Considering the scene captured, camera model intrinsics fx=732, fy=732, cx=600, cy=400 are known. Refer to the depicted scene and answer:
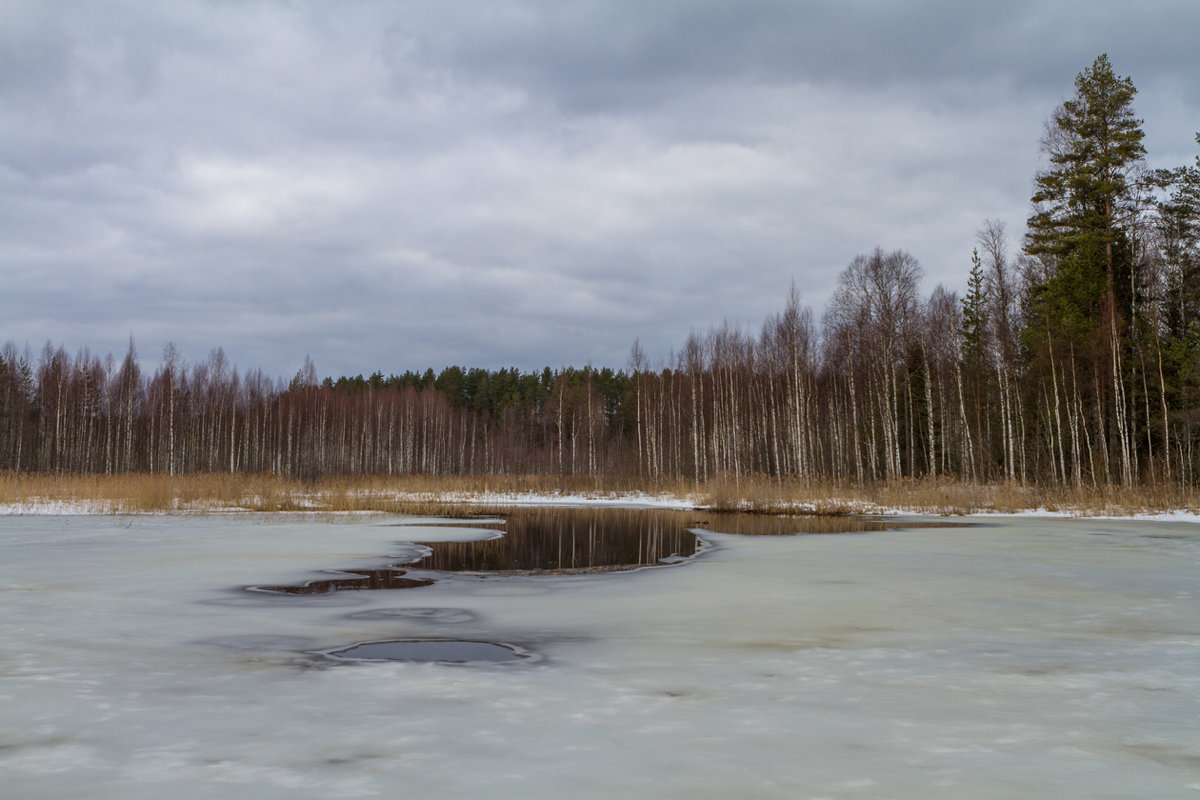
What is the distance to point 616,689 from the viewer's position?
3.40m

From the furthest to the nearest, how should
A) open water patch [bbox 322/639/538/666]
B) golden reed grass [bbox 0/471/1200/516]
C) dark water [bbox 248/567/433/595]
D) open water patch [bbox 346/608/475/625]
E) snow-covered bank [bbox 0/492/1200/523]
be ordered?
golden reed grass [bbox 0/471/1200/516], snow-covered bank [bbox 0/492/1200/523], dark water [bbox 248/567/433/595], open water patch [bbox 346/608/475/625], open water patch [bbox 322/639/538/666]

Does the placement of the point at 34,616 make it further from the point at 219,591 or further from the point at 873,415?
the point at 873,415

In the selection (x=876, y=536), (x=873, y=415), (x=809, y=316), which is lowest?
(x=876, y=536)

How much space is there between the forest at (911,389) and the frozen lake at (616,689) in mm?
16710

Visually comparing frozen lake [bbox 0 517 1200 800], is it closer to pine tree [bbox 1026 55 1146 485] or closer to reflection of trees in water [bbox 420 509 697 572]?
reflection of trees in water [bbox 420 509 697 572]

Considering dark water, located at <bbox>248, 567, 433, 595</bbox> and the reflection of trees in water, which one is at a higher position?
dark water, located at <bbox>248, 567, 433, 595</bbox>

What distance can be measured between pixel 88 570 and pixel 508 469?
4934 centimetres

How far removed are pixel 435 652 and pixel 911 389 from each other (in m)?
32.4

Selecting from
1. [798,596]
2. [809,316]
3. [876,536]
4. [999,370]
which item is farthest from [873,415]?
[798,596]

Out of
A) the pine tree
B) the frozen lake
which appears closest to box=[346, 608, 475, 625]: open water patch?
the frozen lake

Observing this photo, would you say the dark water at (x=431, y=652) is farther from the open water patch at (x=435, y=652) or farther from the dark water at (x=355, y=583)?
the dark water at (x=355, y=583)

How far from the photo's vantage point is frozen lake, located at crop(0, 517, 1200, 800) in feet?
7.59

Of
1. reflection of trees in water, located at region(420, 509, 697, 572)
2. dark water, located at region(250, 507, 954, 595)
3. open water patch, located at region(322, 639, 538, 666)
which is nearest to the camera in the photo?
open water patch, located at region(322, 639, 538, 666)

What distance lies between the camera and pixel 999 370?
29.2 m
